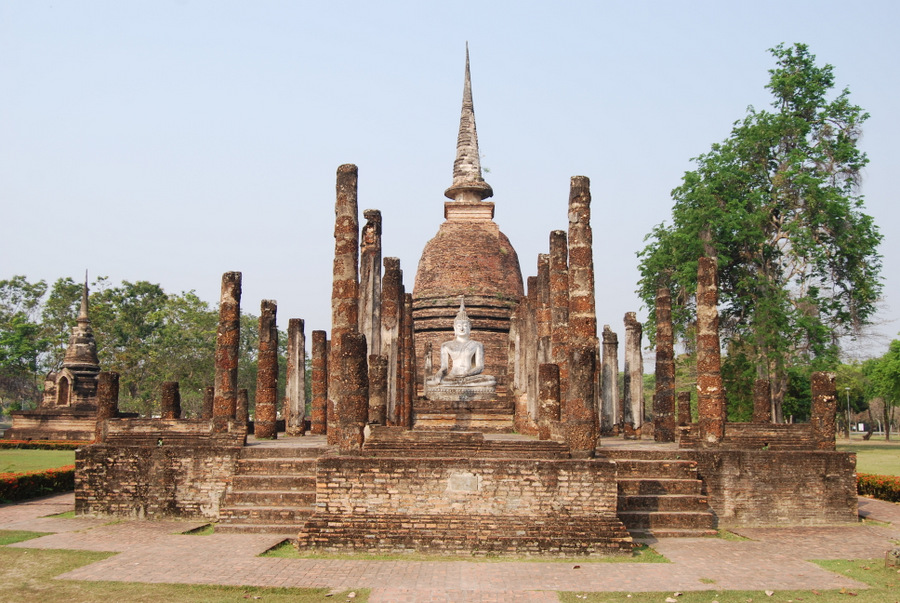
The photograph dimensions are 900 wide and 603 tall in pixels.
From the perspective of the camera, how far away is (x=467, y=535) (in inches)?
368

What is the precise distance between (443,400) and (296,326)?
5202 millimetres

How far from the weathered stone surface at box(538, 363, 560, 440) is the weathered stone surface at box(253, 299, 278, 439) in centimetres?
572

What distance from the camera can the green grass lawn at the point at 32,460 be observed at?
19.2 m

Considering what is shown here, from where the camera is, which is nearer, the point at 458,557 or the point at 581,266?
the point at 458,557

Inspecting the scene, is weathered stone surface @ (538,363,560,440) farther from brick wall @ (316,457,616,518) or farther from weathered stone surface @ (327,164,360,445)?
brick wall @ (316,457,616,518)

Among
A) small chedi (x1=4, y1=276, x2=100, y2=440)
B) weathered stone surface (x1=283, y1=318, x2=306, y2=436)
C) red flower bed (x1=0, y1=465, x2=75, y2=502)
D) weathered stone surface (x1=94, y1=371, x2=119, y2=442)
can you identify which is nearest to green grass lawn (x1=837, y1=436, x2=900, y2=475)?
weathered stone surface (x1=283, y1=318, x2=306, y2=436)

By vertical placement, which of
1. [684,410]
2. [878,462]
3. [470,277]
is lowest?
[878,462]

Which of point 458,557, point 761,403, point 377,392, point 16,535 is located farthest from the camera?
point 761,403

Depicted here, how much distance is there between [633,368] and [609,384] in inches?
42.0

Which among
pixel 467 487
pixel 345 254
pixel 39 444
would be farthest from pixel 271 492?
pixel 39 444

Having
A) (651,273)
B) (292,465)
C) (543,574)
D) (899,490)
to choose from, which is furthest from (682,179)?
(543,574)

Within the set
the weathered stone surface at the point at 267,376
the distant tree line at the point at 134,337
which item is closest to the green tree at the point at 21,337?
the distant tree line at the point at 134,337

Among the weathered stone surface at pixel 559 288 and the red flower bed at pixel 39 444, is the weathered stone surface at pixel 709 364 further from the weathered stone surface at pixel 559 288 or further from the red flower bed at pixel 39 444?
the red flower bed at pixel 39 444

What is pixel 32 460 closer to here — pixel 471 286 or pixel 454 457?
pixel 471 286
